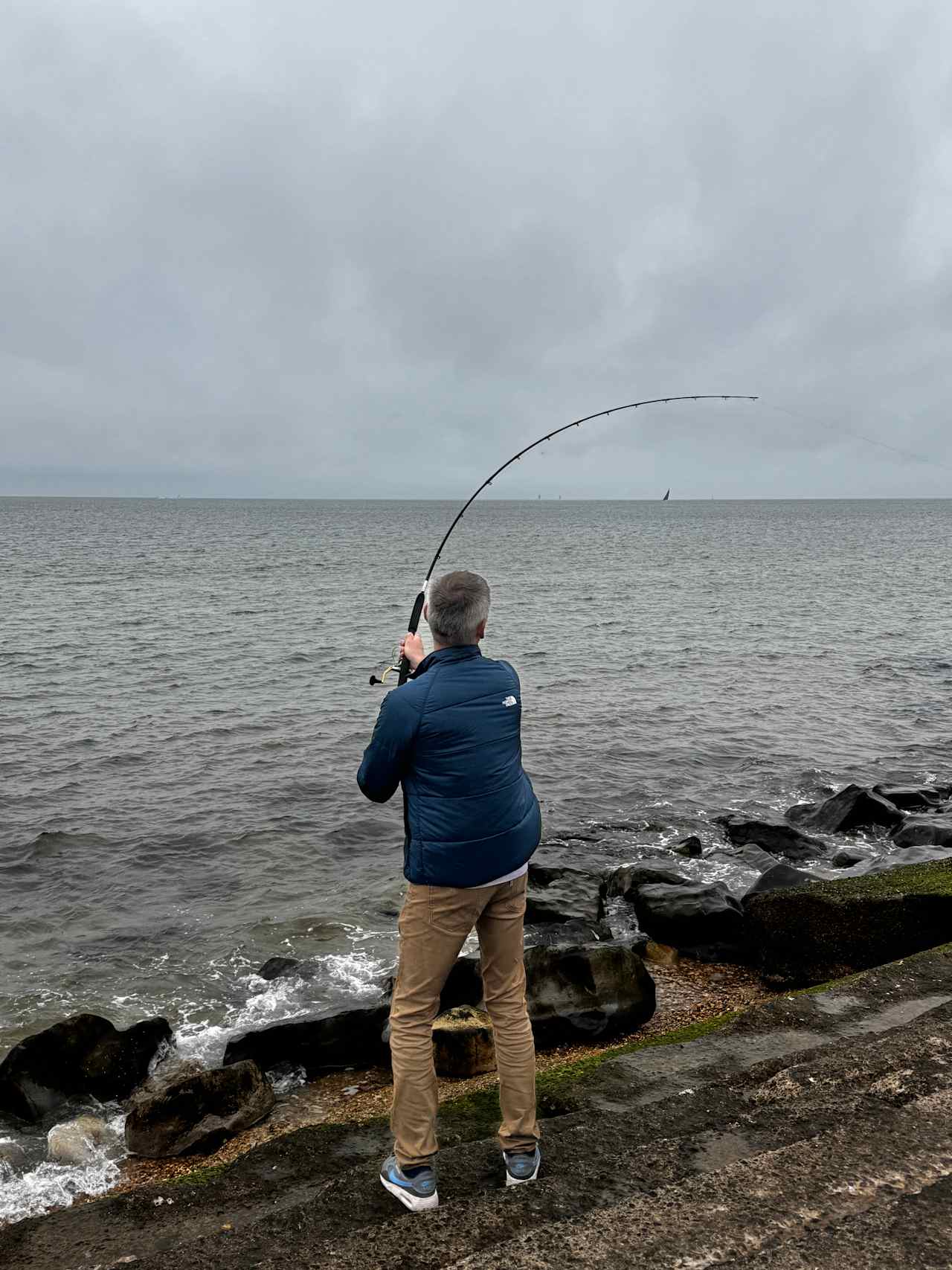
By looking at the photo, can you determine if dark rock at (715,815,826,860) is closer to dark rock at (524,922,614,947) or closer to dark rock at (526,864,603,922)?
dark rock at (526,864,603,922)

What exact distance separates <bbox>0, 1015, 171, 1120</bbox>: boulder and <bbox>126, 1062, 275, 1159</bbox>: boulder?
618mm

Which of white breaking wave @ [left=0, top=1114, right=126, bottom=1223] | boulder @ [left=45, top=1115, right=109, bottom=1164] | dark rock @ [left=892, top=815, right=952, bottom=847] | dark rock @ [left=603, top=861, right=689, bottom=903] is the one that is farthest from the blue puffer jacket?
dark rock @ [left=892, top=815, right=952, bottom=847]

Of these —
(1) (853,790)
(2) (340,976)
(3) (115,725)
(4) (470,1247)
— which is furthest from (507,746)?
(3) (115,725)

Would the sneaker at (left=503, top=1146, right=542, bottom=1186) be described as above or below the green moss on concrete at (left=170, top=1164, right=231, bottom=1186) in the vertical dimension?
above

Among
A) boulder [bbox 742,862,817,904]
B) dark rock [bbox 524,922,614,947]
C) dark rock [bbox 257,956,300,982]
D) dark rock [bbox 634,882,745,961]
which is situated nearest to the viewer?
dark rock [bbox 634,882,745,961]

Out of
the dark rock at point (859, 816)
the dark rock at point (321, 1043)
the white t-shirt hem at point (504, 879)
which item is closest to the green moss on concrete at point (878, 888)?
the dark rock at point (321, 1043)

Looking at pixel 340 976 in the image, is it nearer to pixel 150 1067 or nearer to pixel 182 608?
pixel 150 1067

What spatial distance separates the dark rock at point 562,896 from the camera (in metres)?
9.60

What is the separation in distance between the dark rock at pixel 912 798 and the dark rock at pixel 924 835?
86 cm

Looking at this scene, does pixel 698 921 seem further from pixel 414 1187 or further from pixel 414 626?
pixel 414 1187

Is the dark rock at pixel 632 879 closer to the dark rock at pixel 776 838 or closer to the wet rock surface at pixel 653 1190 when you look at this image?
the dark rock at pixel 776 838

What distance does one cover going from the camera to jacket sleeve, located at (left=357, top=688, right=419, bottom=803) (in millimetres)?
3617

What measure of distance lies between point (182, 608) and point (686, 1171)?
3534cm

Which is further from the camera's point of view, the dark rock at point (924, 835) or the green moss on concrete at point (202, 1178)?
the dark rock at point (924, 835)
